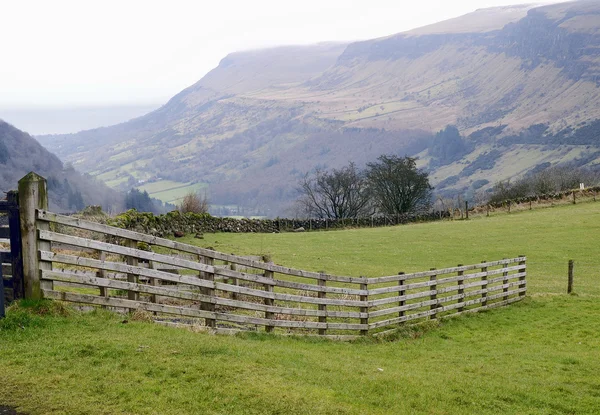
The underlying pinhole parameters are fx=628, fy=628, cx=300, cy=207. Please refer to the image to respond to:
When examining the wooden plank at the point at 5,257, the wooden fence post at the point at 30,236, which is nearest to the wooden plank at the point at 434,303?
the wooden fence post at the point at 30,236

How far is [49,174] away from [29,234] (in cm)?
9773

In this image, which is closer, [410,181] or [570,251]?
[570,251]

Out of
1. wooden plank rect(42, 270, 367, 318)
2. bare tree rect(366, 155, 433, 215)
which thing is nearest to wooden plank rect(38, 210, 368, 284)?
wooden plank rect(42, 270, 367, 318)

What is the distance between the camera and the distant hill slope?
91.0 m

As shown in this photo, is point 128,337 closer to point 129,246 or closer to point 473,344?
point 129,246

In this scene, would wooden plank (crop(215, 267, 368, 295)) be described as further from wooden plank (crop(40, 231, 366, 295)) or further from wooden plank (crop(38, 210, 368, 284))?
wooden plank (crop(38, 210, 368, 284))

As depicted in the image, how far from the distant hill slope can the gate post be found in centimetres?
7903

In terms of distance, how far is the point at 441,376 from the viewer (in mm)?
10867

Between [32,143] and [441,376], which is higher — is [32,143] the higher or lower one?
the higher one

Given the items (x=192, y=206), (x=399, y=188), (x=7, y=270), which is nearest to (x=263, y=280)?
(x=7, y=270)

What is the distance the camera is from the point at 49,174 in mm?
100438

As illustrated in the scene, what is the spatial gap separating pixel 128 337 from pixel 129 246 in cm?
179

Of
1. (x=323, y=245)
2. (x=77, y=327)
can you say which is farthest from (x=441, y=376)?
(x=323, y=245)

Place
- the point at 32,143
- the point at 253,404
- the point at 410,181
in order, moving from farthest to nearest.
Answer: the point at 32,143 < the point at 410,181 < the point at 253,404
